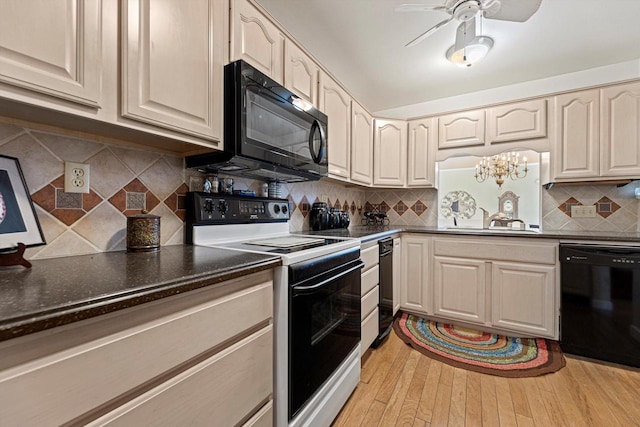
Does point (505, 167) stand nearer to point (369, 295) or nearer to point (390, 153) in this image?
point (390, 153)

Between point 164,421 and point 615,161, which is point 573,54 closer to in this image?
point 615,161

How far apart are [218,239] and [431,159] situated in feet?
7.58

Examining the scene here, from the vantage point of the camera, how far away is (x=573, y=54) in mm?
2199

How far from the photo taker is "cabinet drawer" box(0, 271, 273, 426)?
0.47m

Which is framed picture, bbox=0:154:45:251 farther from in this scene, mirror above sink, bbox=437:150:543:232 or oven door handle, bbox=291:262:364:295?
mirror above sink, bbox=437:150:543:232

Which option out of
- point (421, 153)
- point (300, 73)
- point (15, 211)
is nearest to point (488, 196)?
point (421, 153)

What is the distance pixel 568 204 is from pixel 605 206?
9.6 inches

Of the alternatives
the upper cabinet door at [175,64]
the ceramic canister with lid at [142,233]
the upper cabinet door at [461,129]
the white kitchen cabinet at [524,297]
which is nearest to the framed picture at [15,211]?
the ceramic canister with lid at [142,233]

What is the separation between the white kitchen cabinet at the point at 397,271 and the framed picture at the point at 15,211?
86.3 inches

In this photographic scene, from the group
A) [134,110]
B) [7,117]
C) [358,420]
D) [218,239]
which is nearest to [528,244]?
[358,420]

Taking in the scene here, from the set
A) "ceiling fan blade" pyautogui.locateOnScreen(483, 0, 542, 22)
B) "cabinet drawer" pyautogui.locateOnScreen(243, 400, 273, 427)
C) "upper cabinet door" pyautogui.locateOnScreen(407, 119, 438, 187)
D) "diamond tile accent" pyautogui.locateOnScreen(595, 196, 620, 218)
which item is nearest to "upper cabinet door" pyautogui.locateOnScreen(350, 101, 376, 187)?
"upper cabinet door" pyautogui.locateOnScreen(407, 119, 438, 187)

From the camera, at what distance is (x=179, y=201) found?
1.36 meters

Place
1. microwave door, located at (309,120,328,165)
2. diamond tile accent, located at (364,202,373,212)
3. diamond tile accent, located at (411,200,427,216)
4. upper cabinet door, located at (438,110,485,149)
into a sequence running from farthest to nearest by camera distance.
→ diamond tile accent, located at (364,202,373,212), diamond tile accent, located at (411,200,427,216), upper cabinet door, located at (438,110,485,149), microwave door, located at (309,120,328,165)

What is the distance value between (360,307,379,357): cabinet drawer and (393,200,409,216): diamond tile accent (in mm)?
1551
